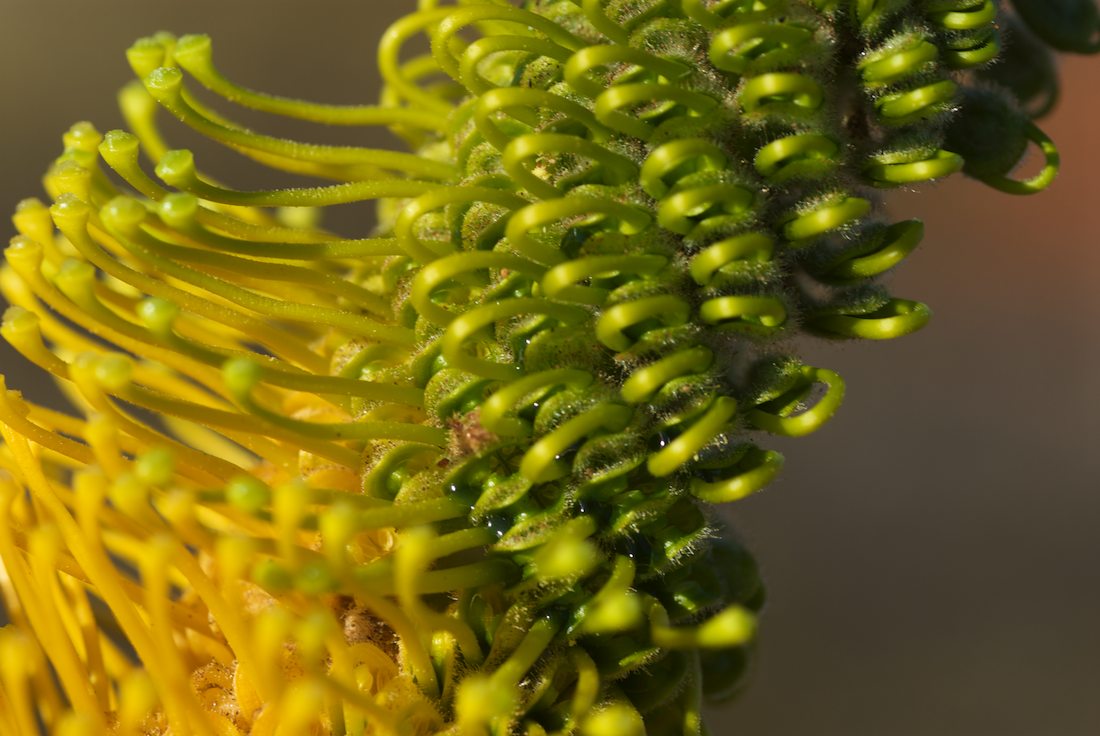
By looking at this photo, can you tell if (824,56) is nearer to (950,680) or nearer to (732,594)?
(732,594)

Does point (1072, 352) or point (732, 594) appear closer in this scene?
point (732, 594)

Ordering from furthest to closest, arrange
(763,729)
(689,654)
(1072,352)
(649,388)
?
1. (1072,352)
2. (763,729)
3. (689,654)
4. (649,388)

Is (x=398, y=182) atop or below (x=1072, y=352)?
atop

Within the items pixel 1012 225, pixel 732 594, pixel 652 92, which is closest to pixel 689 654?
pixel 732 594

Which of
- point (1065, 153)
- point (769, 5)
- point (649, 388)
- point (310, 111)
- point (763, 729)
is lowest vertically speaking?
point (763, 729)

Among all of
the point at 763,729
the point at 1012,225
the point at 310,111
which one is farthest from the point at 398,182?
the point at 1012,225

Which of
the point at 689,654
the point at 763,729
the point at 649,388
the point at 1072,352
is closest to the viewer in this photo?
A: the point at 649,388
